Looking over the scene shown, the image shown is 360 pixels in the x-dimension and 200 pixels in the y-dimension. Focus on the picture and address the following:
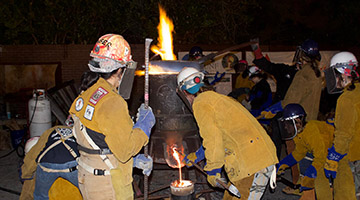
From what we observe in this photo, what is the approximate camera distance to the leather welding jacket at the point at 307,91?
489 centimetres

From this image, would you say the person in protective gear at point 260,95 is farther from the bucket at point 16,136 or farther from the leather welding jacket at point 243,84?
the bucket at point 16,136

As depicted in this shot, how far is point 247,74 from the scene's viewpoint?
Answer: 7.45 meters

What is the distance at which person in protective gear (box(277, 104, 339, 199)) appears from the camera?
161 inches

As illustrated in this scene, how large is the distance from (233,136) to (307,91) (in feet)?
7.84

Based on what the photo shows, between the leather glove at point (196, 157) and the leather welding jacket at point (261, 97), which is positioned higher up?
the leather welding jacket at point (261, 97)

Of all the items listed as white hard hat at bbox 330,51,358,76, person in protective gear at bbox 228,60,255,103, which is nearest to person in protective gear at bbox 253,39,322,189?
white hard hat at bbox 330,51,358,76

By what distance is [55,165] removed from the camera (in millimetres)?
3342

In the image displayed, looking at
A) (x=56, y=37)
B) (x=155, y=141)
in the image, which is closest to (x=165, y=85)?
(x=155, y=141)

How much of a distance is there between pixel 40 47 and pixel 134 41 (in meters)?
3.78

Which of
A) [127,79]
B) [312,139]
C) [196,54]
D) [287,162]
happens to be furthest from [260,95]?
[127,79]

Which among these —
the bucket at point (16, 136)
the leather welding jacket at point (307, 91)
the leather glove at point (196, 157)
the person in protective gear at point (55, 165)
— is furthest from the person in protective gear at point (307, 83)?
the bucket at point (16, 136)

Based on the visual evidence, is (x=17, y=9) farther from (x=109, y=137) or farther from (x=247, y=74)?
(x=109, y=137)

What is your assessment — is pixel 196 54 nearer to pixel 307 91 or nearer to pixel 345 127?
pixel 307 91

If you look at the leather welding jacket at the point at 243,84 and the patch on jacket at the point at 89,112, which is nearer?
the patch on jacket at the point at 89,112
